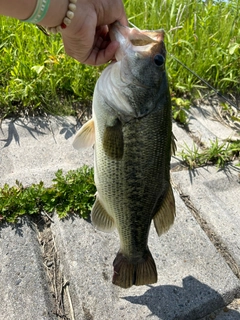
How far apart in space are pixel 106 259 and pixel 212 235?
32.9 inches

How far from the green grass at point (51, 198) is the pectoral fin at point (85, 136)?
0.64 m

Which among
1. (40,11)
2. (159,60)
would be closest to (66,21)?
(40,11)

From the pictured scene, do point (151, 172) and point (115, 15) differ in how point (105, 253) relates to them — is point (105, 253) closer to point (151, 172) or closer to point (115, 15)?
point (151, 172)

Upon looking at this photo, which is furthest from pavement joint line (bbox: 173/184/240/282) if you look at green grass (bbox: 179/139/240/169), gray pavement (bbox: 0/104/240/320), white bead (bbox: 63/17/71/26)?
white bead (bbox: 63/17/71/26)

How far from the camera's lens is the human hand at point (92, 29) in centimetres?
198

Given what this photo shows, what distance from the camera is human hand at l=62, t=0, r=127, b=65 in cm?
198

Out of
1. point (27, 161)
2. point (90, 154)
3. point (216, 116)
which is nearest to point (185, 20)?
point (216, 116)

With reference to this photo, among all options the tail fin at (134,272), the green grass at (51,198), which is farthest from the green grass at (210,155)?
the tail fin at (134,272)

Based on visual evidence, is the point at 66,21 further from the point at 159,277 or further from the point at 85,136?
the point at 159,277

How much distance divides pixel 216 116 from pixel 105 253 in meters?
2.17

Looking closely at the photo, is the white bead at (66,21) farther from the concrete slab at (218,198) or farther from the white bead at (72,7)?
the concrete slab at (218,198)

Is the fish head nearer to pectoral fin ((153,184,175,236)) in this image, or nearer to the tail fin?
pectoral fin ((153,184,175,236))

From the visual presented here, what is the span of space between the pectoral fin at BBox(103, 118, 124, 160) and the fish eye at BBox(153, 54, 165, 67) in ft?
1.23

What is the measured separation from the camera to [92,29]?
203 centimetres
